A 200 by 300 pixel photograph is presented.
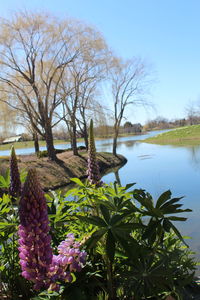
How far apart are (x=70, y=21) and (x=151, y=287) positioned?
20.2 m

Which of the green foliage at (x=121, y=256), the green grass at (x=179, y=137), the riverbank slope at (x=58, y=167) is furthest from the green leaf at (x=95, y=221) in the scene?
the green grass at (x=179, y=137)

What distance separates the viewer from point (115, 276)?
1847mm

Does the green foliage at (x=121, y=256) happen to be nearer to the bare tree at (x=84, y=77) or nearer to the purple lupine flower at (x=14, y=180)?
the purple lupine flower at (x=14, y=180)

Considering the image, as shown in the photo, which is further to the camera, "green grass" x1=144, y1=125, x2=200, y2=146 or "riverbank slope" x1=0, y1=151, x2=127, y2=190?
"green grass" x1=144, y1=125, x2=200, y2=146

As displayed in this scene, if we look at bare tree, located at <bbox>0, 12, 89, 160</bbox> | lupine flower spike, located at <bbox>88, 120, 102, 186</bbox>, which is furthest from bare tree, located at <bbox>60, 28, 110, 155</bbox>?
lupine flower spike, located at <bbox>88, 120, 102, 186</bbox>

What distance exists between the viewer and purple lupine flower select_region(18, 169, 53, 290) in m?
1.14

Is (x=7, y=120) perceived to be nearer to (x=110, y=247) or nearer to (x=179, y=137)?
(x=110, y=247)

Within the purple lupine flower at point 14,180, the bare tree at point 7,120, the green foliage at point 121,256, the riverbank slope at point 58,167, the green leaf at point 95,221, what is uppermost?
the bare tree at point 7,120

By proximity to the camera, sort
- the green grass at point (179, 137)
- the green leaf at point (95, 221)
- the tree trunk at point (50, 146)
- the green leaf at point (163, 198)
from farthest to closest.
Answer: the green grass at point (179, 137) < the tree trunk at point (50, 146) < the green leaf at point (163, 198) < the green leaf at point (95, 221)

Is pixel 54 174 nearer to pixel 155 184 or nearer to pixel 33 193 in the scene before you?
pixel 155 184

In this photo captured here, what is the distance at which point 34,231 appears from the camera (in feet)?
3.78

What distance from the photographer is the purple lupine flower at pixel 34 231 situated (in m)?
1.14

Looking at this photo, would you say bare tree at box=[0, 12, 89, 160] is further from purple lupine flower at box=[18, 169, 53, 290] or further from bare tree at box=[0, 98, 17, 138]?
purple lupine flower at box=[18, 169, 53, 290]

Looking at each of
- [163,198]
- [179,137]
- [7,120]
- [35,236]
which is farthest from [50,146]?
[179,137]
